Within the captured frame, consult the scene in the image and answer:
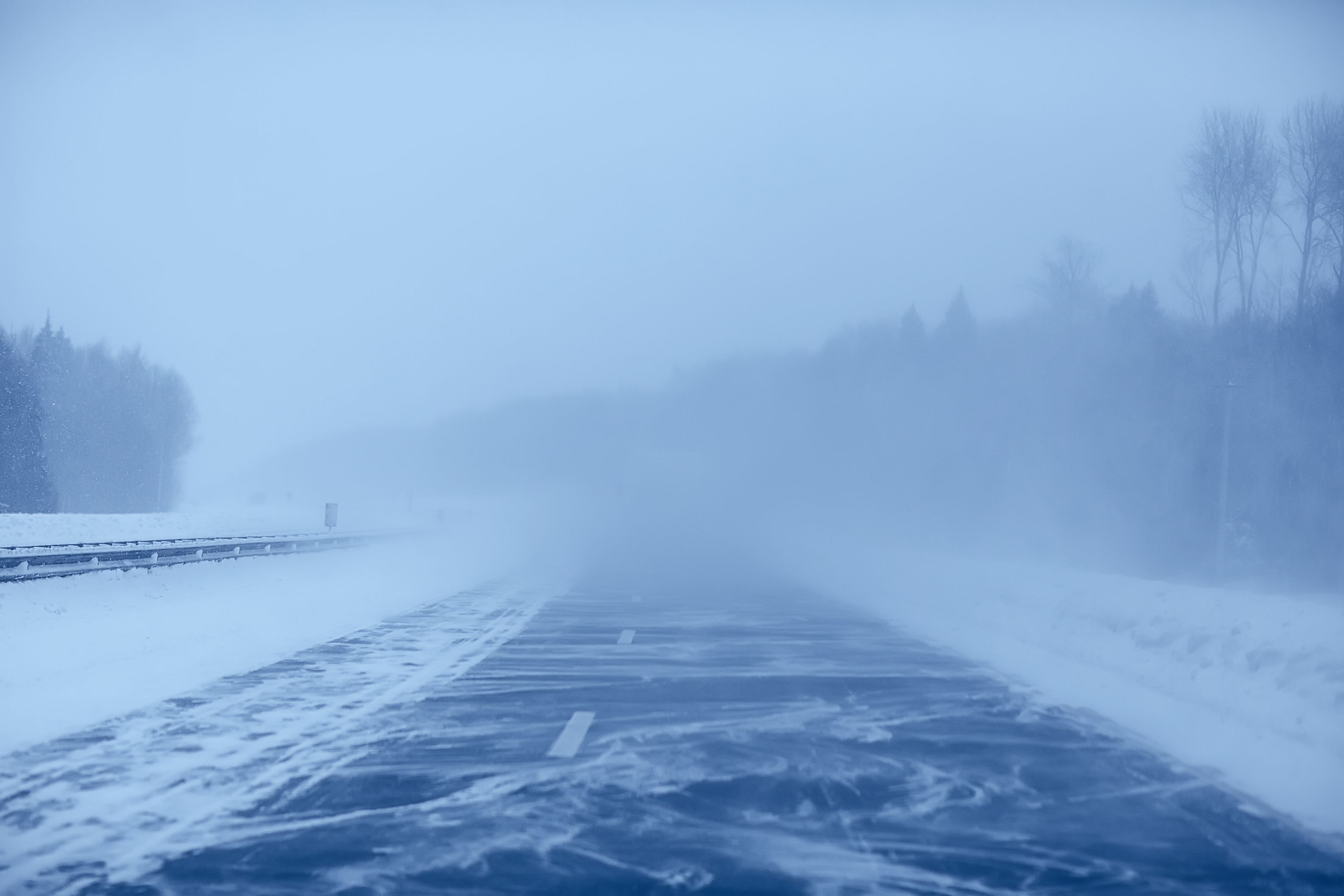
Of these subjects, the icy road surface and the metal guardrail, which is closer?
the icy road surface

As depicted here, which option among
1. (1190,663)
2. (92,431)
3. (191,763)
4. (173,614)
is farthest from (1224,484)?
(92,431)

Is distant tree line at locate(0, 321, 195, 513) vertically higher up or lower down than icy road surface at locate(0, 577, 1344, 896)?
higher up

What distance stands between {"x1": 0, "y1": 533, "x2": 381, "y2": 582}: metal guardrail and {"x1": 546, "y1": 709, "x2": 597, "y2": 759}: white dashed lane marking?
51.6 feet

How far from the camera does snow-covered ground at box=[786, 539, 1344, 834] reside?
30.3 ft

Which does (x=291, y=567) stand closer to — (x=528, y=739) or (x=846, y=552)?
(x=846, y=552)

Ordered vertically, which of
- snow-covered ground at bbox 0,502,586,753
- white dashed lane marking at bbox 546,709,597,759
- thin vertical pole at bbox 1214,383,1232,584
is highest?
thin vertical pole at bbox 1214,383,1232,584

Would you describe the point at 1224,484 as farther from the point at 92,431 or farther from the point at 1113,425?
the point at 92,431

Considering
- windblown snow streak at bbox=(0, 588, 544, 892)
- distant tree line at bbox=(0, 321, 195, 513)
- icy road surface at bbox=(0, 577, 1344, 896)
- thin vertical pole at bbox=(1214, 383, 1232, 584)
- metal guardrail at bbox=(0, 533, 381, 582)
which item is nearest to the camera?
icy road surface at bbox=(0, 577, 1344, 896)

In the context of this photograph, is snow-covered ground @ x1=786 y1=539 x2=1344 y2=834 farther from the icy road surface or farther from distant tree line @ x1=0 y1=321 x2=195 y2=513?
distant tree line @ x1=0 y1=321 x2=195 y2=513

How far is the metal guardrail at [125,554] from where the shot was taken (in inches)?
902

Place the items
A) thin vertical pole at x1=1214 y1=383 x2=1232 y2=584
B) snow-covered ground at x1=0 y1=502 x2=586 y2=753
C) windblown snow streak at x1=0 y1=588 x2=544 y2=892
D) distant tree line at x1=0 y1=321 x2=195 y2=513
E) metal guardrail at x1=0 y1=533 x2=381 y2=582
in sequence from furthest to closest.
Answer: distant tree line at x1=0 y1=321 x2=195 y2=513 → thin vertical pole at x1=1214 y1=383 x2=1232 y2=584 → metal guardrail at x1=0 y1=533 x2=381 y2=582 → snow-covered ground at x1=0 y1=502 x2=586 y2=753 → windblown snow streak at x1=0 y1=588 x2=544 y2=892

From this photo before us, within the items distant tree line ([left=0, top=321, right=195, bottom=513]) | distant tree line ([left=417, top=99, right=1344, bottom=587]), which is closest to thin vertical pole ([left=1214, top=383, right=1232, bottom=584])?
distant tree line ([left=417, top=99, right=1344, bottom=587])

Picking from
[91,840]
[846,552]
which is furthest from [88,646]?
[846,552]

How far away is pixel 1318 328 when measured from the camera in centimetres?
4941
